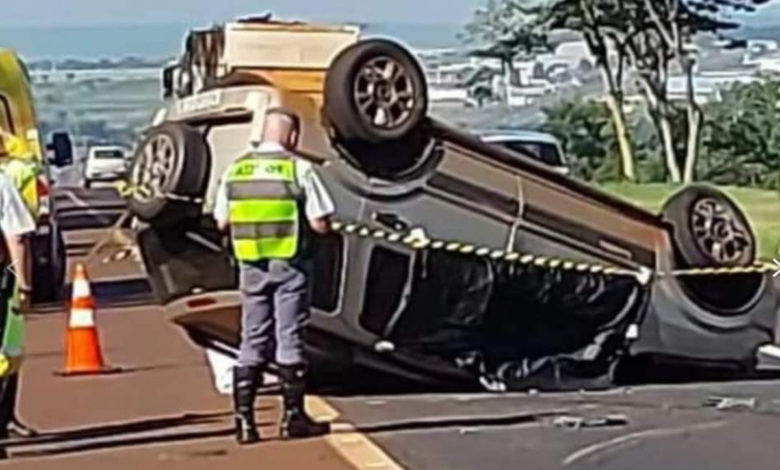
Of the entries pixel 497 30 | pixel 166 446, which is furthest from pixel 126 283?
pixel 497 30

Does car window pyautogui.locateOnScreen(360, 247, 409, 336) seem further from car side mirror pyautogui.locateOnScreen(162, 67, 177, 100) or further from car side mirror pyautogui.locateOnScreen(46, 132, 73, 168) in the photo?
car side mirror pyautogui.locateOnScreen(46, 132, 73, 168)

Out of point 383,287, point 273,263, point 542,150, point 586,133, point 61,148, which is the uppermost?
point 273,263

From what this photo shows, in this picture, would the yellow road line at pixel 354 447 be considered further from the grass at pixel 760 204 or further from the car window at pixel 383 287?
the grass at pixel 760 204

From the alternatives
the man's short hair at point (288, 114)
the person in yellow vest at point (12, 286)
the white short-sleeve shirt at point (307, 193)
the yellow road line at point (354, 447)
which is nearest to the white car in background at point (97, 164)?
the man's short hair at point (288, 114)

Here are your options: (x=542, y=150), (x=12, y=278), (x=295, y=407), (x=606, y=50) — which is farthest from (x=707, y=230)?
(x=606, y=50)

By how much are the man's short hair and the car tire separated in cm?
281

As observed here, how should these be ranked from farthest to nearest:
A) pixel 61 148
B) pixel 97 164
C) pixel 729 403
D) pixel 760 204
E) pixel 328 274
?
pixel 97 164 < pixel 61 148 < pixel 760 204 < pixel 729 403 < pixel 328 274

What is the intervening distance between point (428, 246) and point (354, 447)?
2308 millimetres

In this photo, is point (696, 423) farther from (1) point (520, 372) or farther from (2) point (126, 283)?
(2) point (126, 283)

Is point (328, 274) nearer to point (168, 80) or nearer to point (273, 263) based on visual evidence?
point (273, 263)

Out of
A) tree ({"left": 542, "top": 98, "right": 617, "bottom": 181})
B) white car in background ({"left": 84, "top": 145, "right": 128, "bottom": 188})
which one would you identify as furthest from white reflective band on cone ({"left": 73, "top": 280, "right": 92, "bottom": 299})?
white car in background ({"left": 84, "top": 145, "right": 128, "bottom": 188})

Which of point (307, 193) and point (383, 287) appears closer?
point (307, 193)

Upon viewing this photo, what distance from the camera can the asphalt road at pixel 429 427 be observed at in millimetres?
12180

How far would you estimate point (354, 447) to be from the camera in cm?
1251
